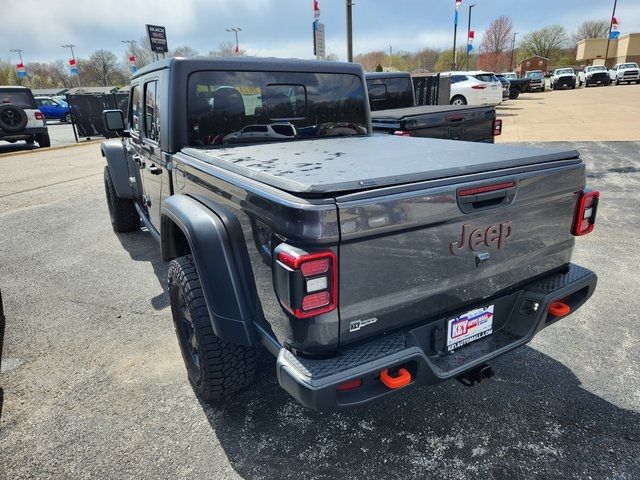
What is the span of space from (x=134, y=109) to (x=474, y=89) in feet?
59.5

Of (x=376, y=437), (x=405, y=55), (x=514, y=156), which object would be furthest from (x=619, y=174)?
(x=405, y=55)

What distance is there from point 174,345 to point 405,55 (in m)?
128

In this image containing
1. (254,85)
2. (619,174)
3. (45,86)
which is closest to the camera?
(254,85)

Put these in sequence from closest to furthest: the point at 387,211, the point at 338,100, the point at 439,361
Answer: the point at 387,211 → the point at 439,361 → the point at 338,100

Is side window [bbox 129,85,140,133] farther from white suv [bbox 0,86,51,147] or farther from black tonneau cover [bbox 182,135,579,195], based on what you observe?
white suv [bbox 0,86,51,147]

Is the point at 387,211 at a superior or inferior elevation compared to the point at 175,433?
superior

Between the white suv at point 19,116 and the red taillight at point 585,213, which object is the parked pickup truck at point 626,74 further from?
the red taillight at point 585,213

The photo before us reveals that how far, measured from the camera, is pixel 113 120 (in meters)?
4.37

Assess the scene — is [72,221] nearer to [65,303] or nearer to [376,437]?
[65,303]

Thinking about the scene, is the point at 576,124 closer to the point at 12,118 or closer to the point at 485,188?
the point at 485,188

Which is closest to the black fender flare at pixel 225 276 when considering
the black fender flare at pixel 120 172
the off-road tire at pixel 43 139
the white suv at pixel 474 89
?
the black fender flare at pixel 120 172

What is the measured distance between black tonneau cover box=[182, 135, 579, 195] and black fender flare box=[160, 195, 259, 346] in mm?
304

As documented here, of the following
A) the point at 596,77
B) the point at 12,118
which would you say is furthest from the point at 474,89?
the point at 596,77

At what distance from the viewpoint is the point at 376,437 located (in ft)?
7.92
